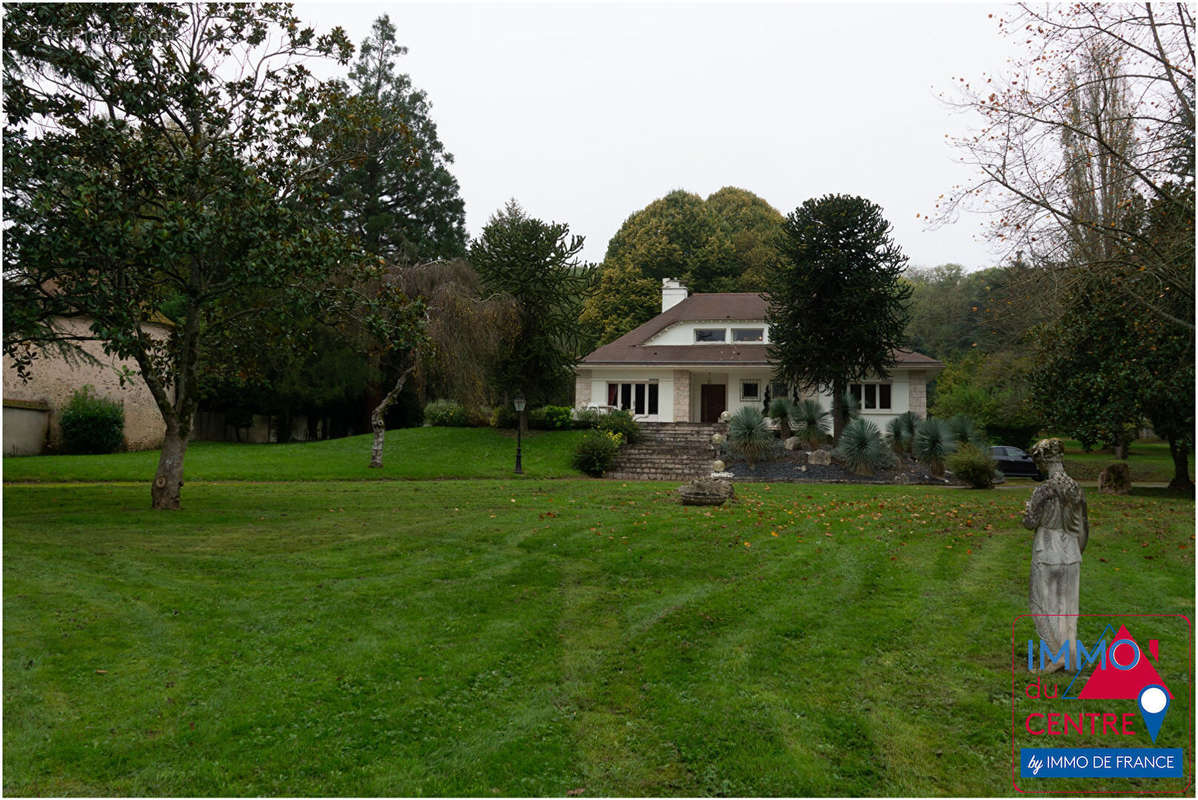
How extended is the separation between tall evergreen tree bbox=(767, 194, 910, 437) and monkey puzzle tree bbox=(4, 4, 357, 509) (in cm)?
1851

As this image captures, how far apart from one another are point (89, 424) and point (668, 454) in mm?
21808

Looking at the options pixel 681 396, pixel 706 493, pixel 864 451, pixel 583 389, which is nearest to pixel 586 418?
pixel 583 389

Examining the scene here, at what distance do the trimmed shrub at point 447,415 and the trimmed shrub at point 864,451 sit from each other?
17.6 metres

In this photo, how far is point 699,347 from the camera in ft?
118

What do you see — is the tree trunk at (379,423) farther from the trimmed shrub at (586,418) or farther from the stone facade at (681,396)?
the stone facade at (681,396)

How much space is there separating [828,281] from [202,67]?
21.3 metres

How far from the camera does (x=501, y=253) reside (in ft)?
101

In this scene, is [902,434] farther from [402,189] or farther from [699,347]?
[402,189]

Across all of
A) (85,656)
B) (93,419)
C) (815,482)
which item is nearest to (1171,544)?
(815,482)

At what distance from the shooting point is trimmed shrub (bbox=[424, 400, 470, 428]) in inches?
1367

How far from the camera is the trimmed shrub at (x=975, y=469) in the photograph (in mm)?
21281

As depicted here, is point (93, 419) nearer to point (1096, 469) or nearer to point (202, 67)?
point (202, 67)

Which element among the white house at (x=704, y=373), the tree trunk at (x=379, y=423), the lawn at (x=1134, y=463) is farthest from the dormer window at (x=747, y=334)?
the tree trunk at (x=379, y=423)

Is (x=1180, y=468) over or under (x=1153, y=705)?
over
